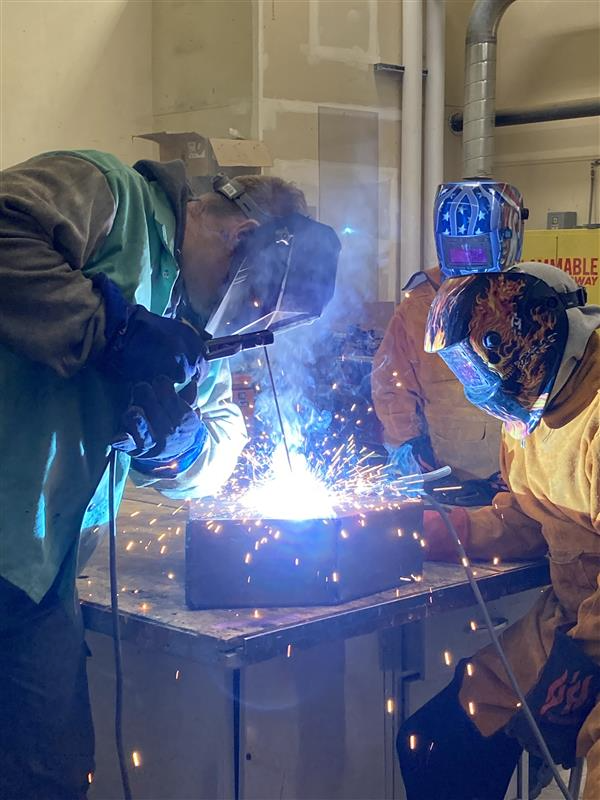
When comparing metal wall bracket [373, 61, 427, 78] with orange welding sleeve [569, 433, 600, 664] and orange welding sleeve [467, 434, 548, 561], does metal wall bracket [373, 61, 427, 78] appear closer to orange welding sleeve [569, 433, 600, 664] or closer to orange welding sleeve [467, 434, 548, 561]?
orange welding sleeve [467, 434, 548, 561]

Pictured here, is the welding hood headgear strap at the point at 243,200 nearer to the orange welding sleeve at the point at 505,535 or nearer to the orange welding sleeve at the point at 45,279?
the orange welding sleeve at the point at 45,279

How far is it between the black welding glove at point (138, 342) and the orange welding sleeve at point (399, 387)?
6.61 ft

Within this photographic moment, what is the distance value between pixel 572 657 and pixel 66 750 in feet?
3.43

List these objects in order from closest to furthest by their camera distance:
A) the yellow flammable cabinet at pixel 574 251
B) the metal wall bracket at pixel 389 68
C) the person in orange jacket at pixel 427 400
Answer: the person in orange jacket at pixel 427 400 → the yellow flammable cabinet at pixel 574 251 → the metal wall bracket at pixel 389 68

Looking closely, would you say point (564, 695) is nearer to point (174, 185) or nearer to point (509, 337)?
point (509, 337)

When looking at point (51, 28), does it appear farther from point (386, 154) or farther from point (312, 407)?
point (312, 407)

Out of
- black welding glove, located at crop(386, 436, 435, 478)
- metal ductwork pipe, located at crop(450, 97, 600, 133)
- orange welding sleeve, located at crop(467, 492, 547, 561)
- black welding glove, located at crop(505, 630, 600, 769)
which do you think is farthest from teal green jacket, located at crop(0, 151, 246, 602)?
metal ductwork pipe, located at crop(450, 97, 600, 133)

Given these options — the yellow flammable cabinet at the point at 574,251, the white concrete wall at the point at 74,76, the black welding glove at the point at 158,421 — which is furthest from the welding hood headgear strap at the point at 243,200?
the yellow flammable cabinet at the point at 574,251

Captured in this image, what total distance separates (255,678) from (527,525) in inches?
29.7

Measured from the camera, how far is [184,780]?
2.07m

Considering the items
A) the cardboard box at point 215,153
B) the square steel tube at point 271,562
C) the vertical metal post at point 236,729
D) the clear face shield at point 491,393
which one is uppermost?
the cardboard box at point 215,153

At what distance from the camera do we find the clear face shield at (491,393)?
2.10 m

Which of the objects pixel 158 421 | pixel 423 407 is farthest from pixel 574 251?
pixel 158 421

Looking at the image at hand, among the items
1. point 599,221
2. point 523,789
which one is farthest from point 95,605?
point 599,221
